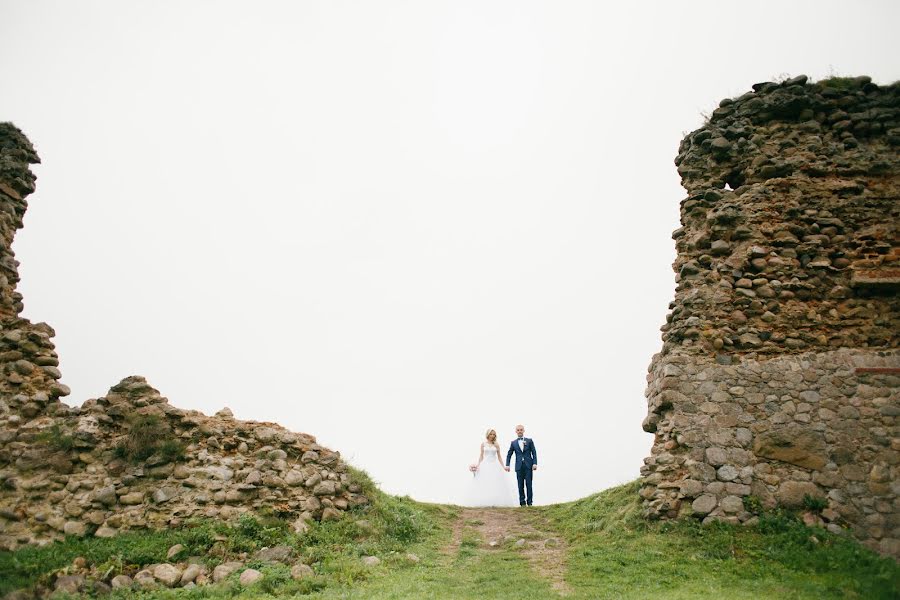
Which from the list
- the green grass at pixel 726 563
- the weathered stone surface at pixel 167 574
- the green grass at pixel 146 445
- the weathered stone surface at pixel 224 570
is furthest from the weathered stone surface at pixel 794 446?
the green grass at pixel 146 445

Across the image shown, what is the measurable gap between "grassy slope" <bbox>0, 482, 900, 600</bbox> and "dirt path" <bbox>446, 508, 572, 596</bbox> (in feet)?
0.79

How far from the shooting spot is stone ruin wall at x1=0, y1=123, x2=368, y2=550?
9500 mm

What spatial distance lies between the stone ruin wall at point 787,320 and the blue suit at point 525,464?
15.8 feet

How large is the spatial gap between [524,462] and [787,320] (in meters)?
7.67

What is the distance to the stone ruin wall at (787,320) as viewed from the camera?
9195 mm

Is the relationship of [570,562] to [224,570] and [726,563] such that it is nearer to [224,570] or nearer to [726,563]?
[726,563]

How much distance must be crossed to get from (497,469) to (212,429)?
25.5 ft

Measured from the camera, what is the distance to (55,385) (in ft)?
37.5

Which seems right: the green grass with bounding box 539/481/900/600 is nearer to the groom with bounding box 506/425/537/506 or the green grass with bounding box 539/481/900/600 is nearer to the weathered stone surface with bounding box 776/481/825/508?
the weathered stone surface with bounding box 776/481/825/508

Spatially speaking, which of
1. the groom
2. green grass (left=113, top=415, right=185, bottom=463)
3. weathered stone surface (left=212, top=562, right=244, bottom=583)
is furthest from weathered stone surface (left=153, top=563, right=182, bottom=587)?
the groom

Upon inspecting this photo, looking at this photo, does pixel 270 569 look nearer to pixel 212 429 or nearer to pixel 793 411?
pixel 212 429

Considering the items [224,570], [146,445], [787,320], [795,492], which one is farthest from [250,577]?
[787,320]

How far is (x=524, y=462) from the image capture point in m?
15.2

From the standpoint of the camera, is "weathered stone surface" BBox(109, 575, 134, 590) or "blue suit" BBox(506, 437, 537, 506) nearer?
"weathered stone surface" BBox(109, 575, 134, 590)
